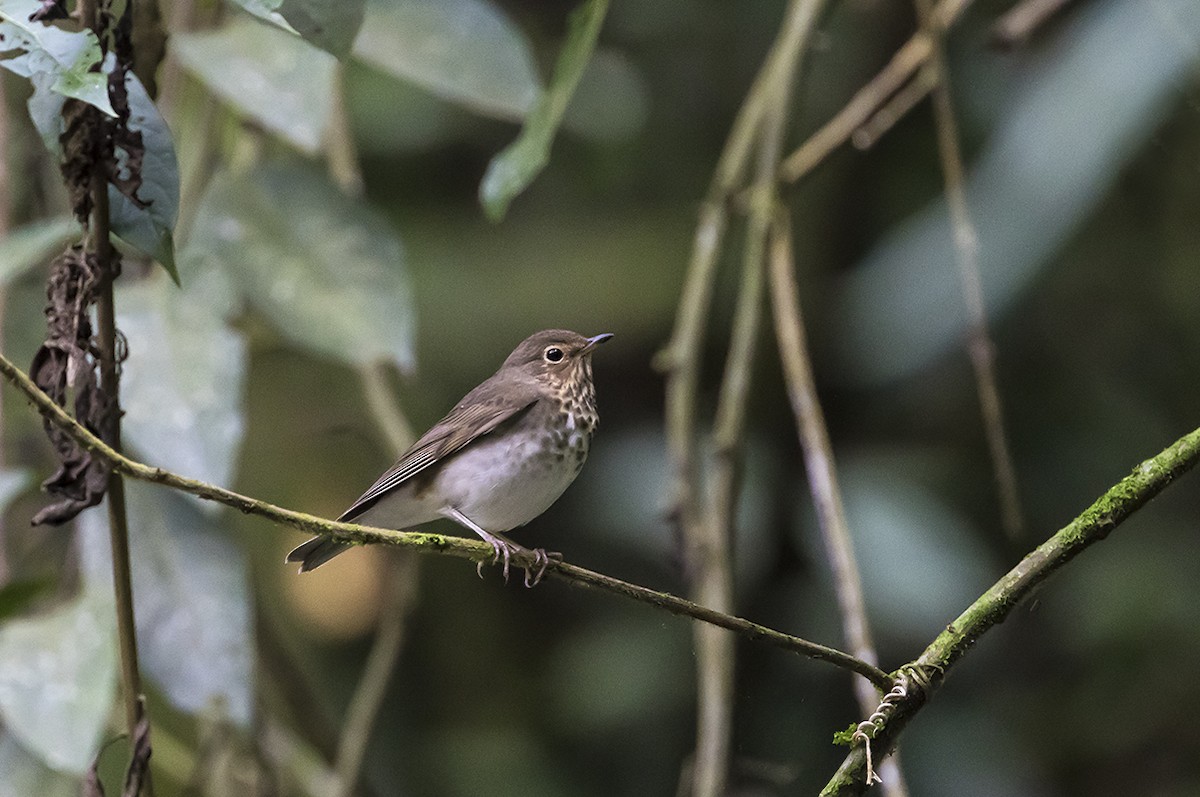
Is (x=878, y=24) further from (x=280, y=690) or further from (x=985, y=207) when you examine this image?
(x=280, y=690)

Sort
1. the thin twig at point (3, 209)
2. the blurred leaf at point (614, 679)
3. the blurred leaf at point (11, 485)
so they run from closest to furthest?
1. the blurred leaf at point (11, 485)
2. the thin twig at point (3, 209)
3. the blurred leaf at point (614, 679)

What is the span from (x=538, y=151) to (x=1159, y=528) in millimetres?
2027

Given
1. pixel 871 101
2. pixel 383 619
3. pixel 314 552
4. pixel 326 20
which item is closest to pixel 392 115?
pixel 871 101

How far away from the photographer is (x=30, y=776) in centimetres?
205

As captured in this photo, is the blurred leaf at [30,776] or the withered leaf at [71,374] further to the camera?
the blurred leaf at [30,776]

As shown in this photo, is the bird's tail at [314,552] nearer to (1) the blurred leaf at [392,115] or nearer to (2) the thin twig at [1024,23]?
(2) the thin twig at [1024,23]

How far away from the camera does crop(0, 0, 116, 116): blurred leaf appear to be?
1.14 metres

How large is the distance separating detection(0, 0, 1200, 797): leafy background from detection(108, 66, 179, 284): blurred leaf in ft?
2.22

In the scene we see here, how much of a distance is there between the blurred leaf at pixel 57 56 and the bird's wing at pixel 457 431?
1.39 ft

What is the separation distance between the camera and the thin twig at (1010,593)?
116 centimetres

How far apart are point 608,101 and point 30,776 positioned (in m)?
2.18

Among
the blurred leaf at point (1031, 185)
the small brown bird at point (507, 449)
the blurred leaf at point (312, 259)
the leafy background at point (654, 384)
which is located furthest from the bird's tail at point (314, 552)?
the blurred leaf at point (1031, 185)

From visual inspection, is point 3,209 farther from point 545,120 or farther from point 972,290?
point 972,290

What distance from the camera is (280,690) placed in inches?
107
